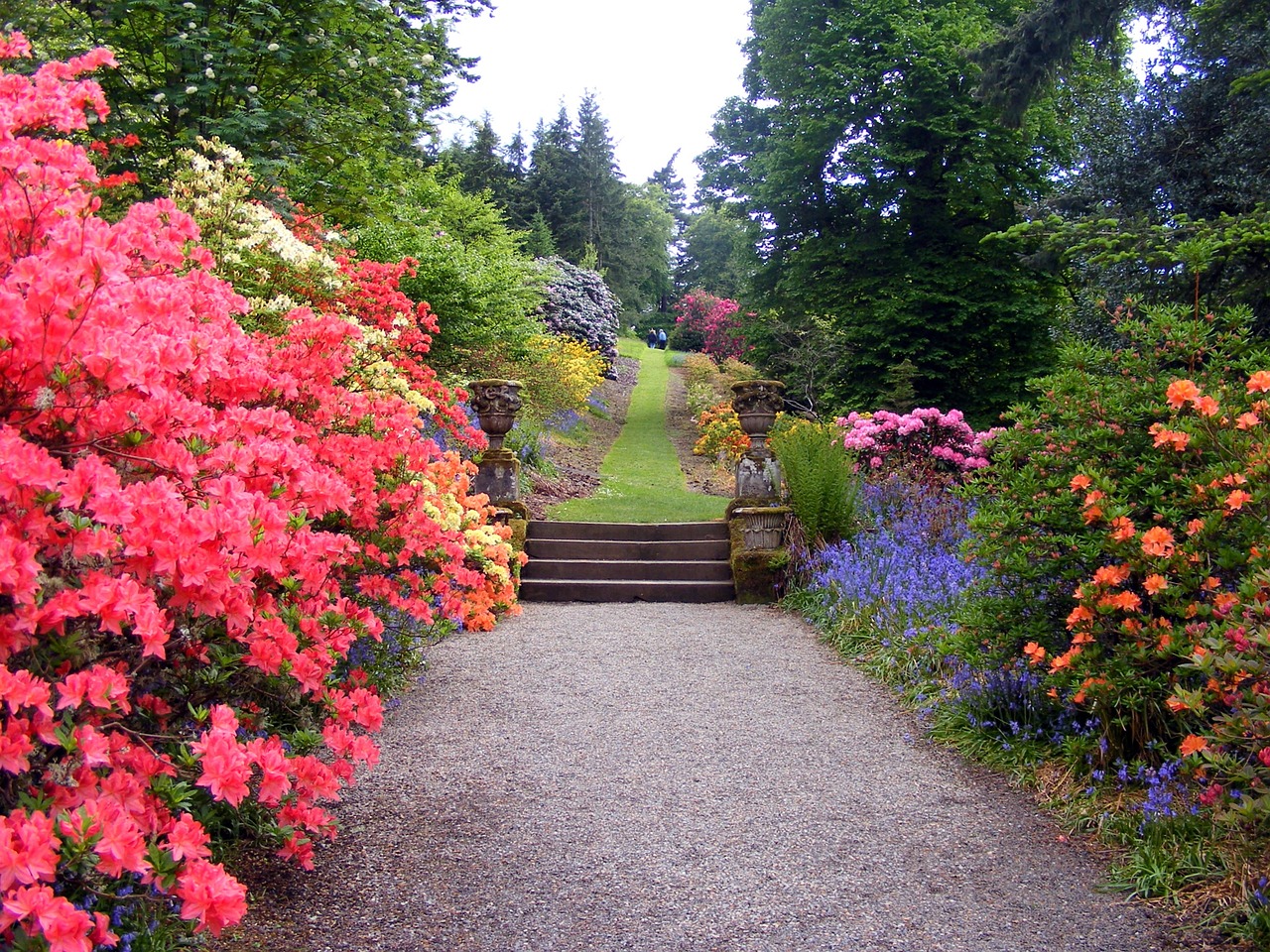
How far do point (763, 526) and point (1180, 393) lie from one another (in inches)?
195

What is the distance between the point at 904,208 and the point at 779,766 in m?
13.0

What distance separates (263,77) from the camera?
914 cm

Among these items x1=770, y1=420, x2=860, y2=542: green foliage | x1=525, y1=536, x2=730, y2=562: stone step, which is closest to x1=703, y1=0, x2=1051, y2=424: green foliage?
x1=770, y1=420, x2=860, y2=542: green foliage

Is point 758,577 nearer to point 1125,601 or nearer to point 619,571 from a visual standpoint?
point 619,571

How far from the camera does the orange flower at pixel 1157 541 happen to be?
2.98m

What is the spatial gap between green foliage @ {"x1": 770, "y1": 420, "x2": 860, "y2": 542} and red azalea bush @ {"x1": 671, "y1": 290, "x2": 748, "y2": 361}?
48.8 ft

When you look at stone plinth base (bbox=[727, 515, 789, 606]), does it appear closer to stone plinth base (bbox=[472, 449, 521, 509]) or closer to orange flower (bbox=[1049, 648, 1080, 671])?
stone plinth base (bbox=[472, 449, 521, 509])

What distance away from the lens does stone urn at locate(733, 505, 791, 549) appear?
26.1 ft

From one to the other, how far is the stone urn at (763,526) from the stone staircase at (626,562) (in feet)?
1.55

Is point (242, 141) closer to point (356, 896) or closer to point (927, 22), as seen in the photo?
point (356, 896)

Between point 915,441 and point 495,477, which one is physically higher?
point 915,441

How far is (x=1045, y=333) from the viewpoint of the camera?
46.2ft

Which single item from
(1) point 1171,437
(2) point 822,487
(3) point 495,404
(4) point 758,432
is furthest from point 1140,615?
(3) point 495,404

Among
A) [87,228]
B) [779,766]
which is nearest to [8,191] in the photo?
[87,228]
